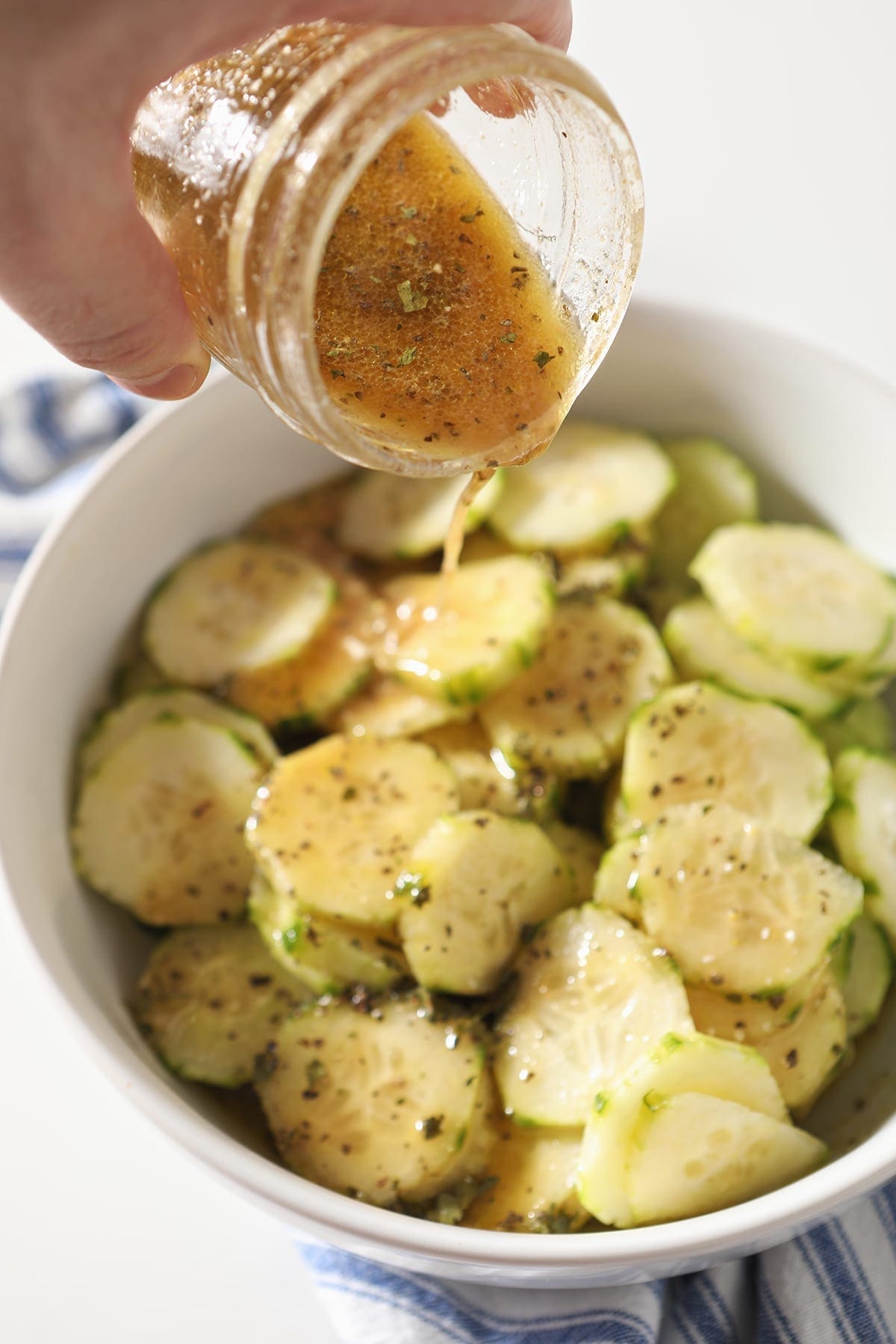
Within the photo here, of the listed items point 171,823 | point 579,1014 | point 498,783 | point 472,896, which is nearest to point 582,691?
point 498,783

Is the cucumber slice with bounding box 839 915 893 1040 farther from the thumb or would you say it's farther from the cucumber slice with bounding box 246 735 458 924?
the thumb

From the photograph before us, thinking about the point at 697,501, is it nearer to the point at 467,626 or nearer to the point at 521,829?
the point at 467,626

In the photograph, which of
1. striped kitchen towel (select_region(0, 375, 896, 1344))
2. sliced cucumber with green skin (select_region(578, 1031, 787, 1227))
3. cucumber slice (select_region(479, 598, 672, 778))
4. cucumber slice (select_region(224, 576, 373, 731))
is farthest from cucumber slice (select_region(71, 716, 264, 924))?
sliced cucumber with green skin (select_region(578, 1031, 787, 1227))

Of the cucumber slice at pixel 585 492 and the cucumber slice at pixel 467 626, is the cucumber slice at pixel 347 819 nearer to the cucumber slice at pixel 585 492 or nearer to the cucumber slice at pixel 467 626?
the cucumber slice at pixel 467 626

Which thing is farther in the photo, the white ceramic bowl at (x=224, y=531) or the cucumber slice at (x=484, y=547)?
the cucumber slice at (x=484, y=547)

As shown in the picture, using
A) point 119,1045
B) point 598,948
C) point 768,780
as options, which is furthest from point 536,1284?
point 768,780

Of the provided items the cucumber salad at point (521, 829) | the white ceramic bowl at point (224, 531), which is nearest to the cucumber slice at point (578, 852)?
the cucumber salad at point (521, 829)

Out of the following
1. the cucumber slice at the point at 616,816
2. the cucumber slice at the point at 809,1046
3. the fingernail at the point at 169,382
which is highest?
the fingernail at the point at 169,382
